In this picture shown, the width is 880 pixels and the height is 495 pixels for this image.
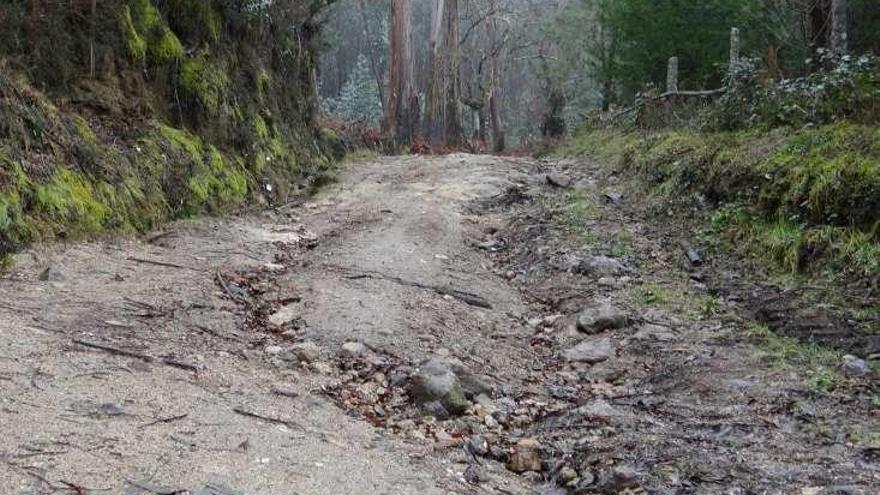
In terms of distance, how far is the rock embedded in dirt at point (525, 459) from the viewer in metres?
3.45

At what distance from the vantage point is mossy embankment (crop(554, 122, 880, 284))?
5684 mm

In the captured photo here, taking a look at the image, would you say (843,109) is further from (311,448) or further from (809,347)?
(311,448)

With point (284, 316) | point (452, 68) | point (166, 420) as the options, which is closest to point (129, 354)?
point (166, 420)

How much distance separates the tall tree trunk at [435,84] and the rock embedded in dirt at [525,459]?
20.9 meters

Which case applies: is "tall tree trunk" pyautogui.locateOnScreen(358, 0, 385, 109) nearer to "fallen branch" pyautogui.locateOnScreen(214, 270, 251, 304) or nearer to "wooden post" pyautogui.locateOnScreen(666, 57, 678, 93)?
"wooden post" pyautogui.locateOnScreen(666, 57, 678, 93)

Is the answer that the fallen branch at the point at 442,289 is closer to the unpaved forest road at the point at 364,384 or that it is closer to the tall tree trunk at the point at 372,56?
the unpaved forest road at the point at 364,384

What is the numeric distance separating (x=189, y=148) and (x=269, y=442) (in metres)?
5.94

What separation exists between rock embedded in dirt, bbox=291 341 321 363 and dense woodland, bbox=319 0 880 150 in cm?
703

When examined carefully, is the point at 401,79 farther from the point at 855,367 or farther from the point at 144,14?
the point at 855,367

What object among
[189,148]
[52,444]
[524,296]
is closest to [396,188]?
[189,148]

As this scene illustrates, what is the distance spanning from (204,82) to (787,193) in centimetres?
671

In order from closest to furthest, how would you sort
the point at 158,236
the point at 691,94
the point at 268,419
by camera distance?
the point at 268,419 → the point at 158,236 → the point at 691,94

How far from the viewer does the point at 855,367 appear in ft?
14.3

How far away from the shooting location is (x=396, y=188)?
1141 cm
